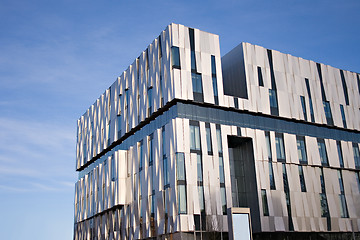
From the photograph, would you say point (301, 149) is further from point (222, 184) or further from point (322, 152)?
point (222, 184)

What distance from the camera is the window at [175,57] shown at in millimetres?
52219

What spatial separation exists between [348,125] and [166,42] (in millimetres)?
31672

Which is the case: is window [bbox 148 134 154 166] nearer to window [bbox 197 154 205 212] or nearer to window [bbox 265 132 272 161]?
window [bbox 197 154 205 212]

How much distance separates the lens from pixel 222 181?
50.0 meters

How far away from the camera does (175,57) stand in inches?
2071

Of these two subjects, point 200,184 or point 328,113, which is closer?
point 200,184

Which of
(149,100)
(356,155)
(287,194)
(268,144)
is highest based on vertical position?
(149,100)

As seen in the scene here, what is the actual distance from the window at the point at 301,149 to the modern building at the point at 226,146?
15cm

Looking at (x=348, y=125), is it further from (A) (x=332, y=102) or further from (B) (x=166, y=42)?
(B) (x=166, y=42)

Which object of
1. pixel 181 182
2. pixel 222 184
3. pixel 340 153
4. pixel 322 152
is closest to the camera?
pixel 181 182

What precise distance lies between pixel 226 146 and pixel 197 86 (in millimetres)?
8391

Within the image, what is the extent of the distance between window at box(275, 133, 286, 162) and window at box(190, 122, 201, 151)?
12.0m

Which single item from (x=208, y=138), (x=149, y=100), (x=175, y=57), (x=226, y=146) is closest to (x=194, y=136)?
(x=208, y=138)

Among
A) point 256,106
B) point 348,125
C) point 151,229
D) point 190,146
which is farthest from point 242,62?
point 151,229
